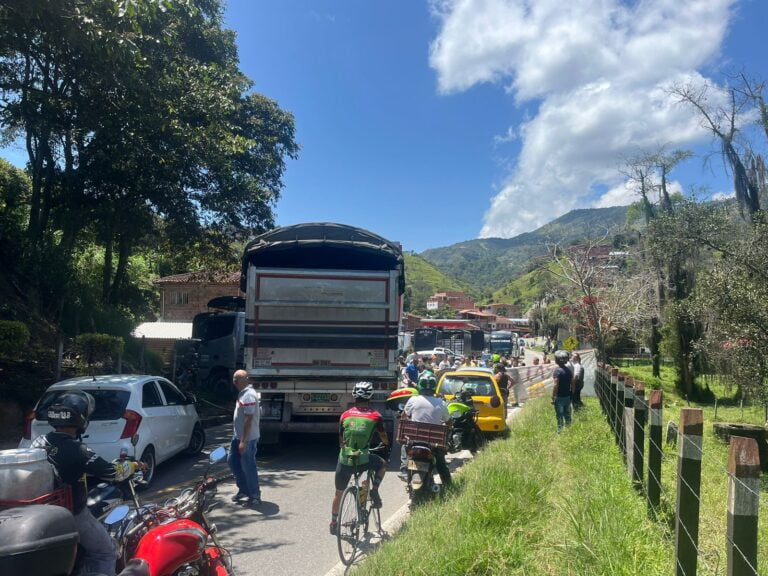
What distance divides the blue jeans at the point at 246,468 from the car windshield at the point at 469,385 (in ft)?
19.7

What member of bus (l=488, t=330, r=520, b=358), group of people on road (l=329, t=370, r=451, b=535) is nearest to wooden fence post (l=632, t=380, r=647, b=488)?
group of people on road (l=329, t=370, r=451, b=535)

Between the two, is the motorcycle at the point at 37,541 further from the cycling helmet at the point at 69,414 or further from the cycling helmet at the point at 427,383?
the cycling helmet at the point at 427,383

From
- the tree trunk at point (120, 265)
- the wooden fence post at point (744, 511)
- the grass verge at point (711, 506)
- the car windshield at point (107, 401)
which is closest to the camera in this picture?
the wooden fence post at point (744, 511)

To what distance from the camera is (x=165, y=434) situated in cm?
910

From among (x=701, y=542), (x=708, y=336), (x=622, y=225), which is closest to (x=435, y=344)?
(x=622, y=225)

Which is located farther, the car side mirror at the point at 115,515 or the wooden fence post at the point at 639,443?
the wooden fence post at the point at 639,443

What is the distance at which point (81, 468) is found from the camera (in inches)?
152

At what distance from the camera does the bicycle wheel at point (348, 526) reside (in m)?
5.52

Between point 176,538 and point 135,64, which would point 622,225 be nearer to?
point 135,64

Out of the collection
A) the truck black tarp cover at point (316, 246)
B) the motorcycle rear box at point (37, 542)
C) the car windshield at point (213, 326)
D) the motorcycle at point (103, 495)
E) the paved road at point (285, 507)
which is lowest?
the paved road at point (285, 507)

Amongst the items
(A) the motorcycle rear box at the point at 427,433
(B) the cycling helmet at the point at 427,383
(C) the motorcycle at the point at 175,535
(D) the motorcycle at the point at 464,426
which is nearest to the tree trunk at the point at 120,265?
(D) the motorcycle at the point at 464,426

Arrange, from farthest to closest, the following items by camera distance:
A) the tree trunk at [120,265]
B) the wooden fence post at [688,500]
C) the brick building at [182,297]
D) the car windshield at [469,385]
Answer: the brick building at [182,297] → the tree trunk at [120,265] → the car windshield at [469,385] → the wooden fence post at [688,500]

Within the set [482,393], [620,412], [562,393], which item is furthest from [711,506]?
[482,393]

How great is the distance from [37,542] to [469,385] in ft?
35.4
